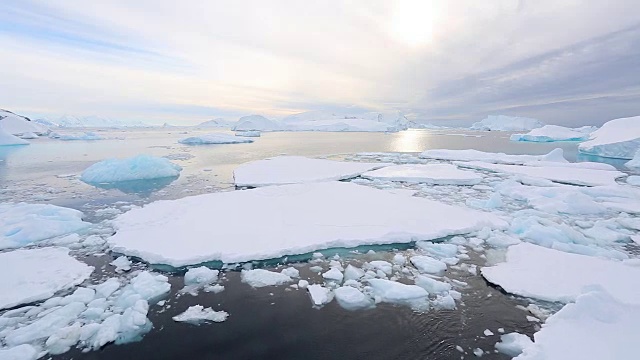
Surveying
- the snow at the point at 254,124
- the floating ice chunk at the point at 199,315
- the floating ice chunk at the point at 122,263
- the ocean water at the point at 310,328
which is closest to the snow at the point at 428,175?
the ocean water at the point at 310,328

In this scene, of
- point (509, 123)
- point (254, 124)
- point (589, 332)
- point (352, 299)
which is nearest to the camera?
point (589, 332)

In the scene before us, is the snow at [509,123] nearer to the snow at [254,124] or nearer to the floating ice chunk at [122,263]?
the snow at [254,124]

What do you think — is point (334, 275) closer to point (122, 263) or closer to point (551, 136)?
point (122, 263)

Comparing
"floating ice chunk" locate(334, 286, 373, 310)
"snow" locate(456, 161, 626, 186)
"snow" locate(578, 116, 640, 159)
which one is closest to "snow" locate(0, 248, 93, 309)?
"floating ice chunk" locate(334, 286, 373, 310)

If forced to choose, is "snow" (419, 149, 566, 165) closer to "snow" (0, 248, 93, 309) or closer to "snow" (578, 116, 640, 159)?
"snow" (578, 116, 640, 159)

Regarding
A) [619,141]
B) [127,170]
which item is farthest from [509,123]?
[127,170]

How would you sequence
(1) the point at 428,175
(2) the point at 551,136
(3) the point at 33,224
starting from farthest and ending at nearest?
(2) the point at 551,136 < (1) the point at 428,175 < (3) the point at 33,224

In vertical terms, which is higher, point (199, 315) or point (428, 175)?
point (428, 175)

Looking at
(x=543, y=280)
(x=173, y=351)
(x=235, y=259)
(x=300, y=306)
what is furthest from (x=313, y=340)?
(x=543, y=280)
